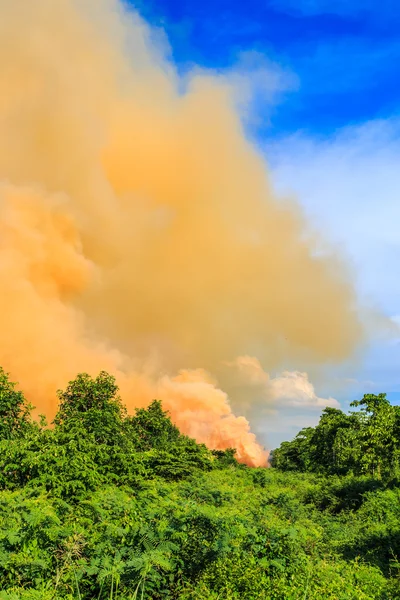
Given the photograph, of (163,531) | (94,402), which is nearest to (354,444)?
(94,402)

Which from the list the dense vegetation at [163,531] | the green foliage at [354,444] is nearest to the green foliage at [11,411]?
the dense vegetation at [163,531]

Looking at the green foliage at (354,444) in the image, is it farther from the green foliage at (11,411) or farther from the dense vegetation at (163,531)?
the green foliage at (11,411)

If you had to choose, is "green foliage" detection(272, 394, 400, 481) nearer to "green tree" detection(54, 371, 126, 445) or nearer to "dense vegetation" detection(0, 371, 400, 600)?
"dense vegetation" detection(0, 371, 400, 600)

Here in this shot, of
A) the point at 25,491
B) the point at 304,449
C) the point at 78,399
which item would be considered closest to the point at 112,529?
the point at 25,491

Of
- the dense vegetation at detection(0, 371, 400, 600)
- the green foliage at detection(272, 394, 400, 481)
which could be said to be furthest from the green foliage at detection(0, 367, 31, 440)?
the green foliage at detection(272, 394, 400, 481)

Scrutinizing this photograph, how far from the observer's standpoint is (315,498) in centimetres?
2644

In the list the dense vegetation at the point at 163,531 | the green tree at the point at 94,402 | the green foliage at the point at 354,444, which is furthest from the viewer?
the green tree at the point at 94,402

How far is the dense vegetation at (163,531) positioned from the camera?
7.81 meters

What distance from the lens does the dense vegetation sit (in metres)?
7.81

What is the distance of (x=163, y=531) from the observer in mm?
8922

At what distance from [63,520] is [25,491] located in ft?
16.5

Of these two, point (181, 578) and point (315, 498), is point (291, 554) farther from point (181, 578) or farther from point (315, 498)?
point (315, 498)

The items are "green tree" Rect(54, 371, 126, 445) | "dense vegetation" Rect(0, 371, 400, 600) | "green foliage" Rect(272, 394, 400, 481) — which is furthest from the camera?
"green tree" Rect(54, 371, 126, 445)

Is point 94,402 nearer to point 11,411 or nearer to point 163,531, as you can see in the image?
point 11,411
